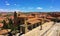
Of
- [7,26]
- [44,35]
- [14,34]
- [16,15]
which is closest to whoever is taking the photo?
[14,34]

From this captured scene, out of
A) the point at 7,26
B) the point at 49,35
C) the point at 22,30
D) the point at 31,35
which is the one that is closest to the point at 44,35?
the point at 49,35

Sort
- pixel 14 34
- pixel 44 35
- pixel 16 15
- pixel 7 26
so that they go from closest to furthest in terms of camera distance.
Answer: pixel 14 34
pixel 44 35
pixel 7 26
pixel 16 15

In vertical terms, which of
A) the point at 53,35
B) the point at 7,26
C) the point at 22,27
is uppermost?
the point at 22,27

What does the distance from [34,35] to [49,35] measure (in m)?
0.80

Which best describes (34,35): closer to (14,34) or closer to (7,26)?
(14,34)

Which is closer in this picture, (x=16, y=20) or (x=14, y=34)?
(x=14, y=34)

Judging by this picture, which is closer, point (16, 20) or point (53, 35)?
point (53, 35)

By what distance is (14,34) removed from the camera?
5.24 metres

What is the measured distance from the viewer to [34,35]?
542cm

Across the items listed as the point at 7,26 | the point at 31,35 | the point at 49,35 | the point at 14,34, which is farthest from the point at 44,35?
the point at 7,26

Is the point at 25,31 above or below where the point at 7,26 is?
above

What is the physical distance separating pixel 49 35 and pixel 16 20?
649 inches

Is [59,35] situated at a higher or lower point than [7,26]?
higher

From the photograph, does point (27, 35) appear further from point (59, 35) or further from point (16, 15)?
point (16, 15)
